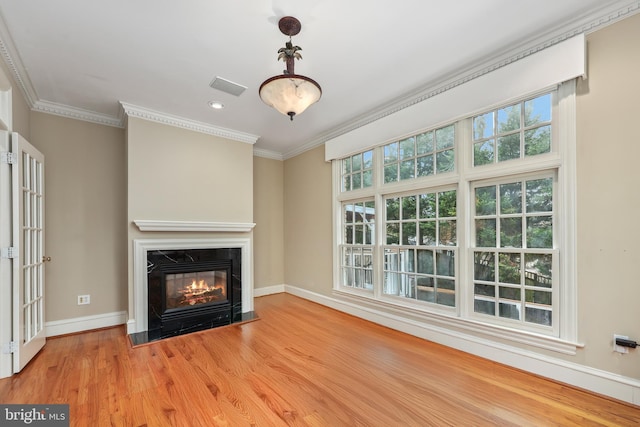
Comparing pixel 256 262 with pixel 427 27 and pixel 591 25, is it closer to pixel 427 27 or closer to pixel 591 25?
pixel 427 27

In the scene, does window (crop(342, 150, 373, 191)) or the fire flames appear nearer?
the fire flames

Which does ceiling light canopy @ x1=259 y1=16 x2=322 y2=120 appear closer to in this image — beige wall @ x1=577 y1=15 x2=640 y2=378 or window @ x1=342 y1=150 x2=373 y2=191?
window @ x1=342 y1=150 x2=373 y2=191

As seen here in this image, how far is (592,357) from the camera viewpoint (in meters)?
2.05

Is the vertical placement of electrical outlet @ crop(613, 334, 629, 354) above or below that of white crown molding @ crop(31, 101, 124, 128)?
below

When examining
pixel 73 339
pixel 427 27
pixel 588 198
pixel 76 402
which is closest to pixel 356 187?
pixel 427 27

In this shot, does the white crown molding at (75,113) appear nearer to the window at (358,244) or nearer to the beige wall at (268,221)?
the beige wall at (268,221)

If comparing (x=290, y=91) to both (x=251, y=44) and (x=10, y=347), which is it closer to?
(x=251, y=44)

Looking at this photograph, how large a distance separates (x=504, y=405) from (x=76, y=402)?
305 centimetres

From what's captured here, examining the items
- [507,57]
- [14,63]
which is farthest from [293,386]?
[14,63]

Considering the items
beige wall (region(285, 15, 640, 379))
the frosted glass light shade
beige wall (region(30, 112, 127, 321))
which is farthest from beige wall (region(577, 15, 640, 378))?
beige wall (region(30, 112, 127, 321))

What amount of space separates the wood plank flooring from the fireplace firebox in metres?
0.37

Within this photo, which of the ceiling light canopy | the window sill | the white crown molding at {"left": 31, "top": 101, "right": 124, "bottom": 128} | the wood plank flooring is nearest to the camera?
the wood plank flooring

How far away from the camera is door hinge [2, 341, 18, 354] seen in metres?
2.34

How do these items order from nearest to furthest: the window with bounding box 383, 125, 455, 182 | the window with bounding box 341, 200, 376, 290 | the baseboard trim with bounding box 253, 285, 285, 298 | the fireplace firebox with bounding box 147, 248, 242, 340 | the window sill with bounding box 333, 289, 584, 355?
the window sill with bounding box 333, 289, 584, 355
the window with bounding box 383, 125, 455, 182
the fireplace firebox with bounding box 147, 248, 242, 340
the window with bounding box 341, 200, 376, 290
the baseboard trim with bounding box 253, 285, 285, 298
